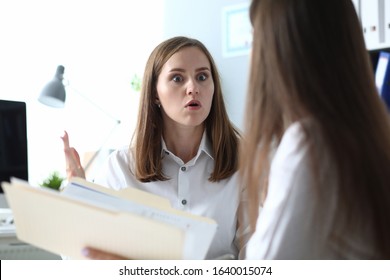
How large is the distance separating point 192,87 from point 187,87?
0.9 inches

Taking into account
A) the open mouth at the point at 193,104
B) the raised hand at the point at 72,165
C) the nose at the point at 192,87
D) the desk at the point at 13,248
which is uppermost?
the nose at the point at 192,87

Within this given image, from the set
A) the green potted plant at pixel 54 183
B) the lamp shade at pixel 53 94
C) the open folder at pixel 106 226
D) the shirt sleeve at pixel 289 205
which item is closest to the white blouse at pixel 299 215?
the shirt sleeve at pixel 289 205

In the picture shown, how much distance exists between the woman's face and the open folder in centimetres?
71

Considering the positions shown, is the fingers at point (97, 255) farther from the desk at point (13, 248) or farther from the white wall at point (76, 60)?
the white wall at point (76, 60)

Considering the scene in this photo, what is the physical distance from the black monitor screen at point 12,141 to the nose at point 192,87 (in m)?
0.72

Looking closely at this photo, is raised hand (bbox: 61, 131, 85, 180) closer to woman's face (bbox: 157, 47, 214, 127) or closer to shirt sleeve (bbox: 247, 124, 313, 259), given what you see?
woman's face (bbox: 157, 47, 214, 127)

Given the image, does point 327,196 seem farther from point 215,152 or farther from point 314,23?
point 215,152

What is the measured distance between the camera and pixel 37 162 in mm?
Answer: 2826

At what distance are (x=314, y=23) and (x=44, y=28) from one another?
231 cm

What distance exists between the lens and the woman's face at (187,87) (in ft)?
5.49

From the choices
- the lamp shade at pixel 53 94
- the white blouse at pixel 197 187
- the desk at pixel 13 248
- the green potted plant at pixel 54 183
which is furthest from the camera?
the lamp shade at pixel 53 94

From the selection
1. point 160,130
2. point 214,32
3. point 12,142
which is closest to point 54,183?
point 12,142
